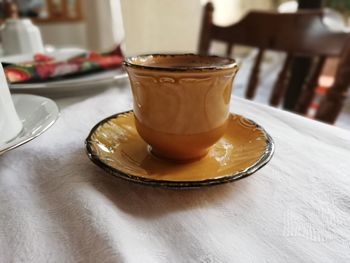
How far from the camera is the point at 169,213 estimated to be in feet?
0.75

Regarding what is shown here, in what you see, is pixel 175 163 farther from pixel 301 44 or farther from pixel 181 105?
pixel 301 44

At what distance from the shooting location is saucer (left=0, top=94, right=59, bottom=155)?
0.89 feet

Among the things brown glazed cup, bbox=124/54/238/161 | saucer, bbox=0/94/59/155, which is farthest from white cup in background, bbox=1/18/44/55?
brown glazed cup, bbox=124/54/238/161

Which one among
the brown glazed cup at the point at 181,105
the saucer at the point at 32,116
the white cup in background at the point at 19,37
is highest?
the brown glazed cup at the point at 181,105

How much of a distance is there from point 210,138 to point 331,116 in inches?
15.9

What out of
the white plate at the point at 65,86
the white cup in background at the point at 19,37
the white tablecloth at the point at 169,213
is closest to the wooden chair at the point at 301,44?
the white tablecloth at the point at 169,213

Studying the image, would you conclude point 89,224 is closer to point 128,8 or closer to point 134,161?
point 134,161

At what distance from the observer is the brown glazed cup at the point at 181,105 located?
0.25 m

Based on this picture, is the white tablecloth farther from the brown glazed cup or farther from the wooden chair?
the wooden chair

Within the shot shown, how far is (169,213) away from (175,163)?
65 mm

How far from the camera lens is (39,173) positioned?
11.2 inches

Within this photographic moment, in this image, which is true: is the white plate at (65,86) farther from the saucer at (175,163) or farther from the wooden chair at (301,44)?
the wooden chair at (301,44)

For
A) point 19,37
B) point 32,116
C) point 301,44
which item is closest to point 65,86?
point 32,116

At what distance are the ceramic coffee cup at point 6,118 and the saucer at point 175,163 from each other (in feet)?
0.23
